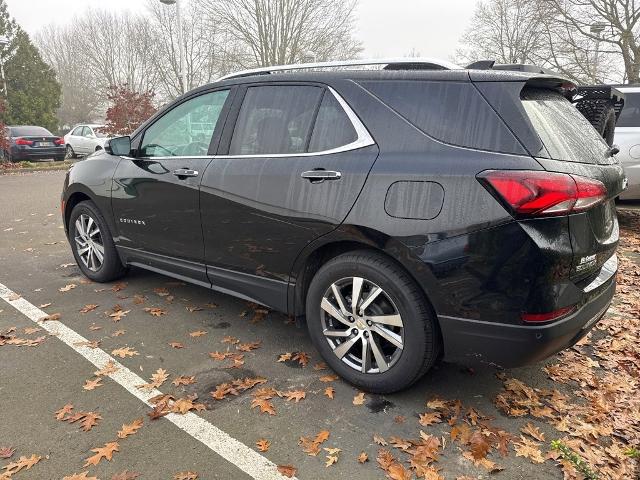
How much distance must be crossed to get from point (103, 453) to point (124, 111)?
20904 millimetres

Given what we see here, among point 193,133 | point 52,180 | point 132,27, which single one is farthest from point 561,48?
point 132,27

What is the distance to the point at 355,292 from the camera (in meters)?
2.78

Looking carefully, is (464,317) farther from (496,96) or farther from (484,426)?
(496,96)

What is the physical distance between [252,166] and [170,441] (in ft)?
5.69

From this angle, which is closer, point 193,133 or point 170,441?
point 170,441

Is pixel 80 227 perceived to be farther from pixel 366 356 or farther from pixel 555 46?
pixel 555 46

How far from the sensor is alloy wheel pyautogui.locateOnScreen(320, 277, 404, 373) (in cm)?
271

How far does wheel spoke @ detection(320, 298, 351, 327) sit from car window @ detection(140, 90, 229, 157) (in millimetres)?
1499

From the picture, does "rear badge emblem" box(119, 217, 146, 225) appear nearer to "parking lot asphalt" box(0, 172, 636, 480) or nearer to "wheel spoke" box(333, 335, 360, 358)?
"parking lot asphalt" box(0, 172, 636, 480)

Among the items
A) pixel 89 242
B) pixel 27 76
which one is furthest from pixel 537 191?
pixel 27 76

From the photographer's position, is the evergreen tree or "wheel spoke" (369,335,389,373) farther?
the evergreen tree

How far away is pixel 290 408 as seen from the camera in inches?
108

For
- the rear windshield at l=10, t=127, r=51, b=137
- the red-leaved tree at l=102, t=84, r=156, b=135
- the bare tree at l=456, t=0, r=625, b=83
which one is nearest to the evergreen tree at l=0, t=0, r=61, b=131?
the red-leaved tree at l=102, t=84, r=156, b=135

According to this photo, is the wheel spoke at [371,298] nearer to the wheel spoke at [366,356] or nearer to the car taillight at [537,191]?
the wheel spoke at [366,356]
